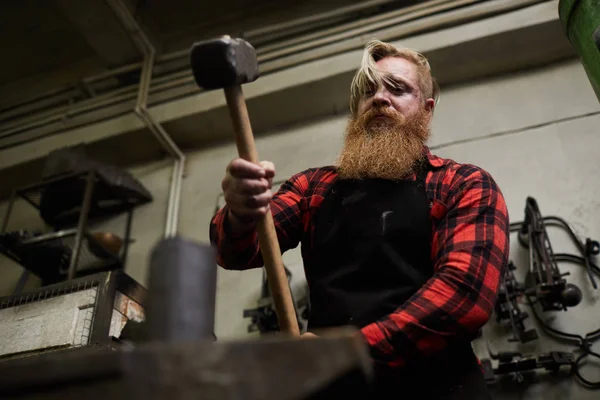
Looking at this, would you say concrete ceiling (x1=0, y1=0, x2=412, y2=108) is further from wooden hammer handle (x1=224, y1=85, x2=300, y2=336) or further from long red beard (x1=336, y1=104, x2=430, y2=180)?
wooden hammer handle (x1=224, y1=85, x2=300, y2=336)

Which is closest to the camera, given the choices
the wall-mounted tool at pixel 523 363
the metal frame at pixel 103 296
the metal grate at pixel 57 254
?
the metal frame at pixel 103 296

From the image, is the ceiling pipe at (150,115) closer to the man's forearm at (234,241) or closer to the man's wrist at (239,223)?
the man's forearm at (234,241)

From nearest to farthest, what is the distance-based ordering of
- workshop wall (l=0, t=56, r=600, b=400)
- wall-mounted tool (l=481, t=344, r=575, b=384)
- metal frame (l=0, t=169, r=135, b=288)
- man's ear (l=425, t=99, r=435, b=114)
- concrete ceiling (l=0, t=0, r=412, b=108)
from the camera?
1. man's ear (l=425, t=99, r=435, b=114)
2. wall-mounted tool (l=481, t=344, r=575, b=384)
3. workshop wall (l=0, t=56, r=600, b=400)
4. metal frame (l=0, t=169, r=135, b=288)
5. concrete ceiling (l=0, t=0, r=412, b=108)

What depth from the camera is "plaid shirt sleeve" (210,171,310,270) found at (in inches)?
49.2

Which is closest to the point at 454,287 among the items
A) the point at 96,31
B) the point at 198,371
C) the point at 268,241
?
the point at 268,241

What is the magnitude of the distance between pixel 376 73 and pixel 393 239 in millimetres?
Answer: 641

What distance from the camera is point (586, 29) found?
2000 mm

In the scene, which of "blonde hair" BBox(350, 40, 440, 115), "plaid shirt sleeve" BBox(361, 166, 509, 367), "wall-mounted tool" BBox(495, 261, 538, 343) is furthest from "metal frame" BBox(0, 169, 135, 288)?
"plaid shirt sleeve" BBox(361, 166, 509, 367)

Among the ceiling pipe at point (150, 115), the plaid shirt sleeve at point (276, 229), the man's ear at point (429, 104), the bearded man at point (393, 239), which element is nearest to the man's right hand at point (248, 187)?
the bearded man at point (393, 239)

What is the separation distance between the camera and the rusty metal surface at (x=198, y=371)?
0.47m

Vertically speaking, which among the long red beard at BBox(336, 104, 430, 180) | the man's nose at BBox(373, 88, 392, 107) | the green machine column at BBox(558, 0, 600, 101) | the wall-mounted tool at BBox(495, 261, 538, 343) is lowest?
the wall-mounted tool at BBox(495, 261, 538, 343)

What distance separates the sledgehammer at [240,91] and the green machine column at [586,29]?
1.43m

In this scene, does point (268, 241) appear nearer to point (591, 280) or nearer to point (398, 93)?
→ point (398, 93)

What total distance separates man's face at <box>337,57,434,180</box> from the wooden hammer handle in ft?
1.42
